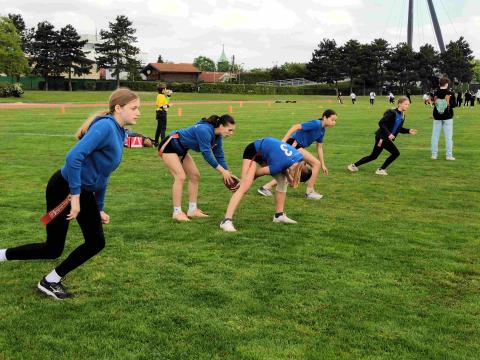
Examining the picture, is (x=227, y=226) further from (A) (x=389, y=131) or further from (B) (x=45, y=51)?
(B) (x=45, y=51)

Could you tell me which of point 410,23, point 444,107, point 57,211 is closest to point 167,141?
point 57,211

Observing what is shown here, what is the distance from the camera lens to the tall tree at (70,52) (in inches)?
3275

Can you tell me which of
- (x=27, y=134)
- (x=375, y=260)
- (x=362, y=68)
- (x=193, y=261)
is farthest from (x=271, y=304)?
(x=362, y=68)

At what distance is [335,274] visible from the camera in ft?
17.9

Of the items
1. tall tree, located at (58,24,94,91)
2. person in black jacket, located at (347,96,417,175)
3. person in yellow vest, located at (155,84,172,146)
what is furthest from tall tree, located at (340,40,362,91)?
person in black jacket, located at (347,96,417,175)

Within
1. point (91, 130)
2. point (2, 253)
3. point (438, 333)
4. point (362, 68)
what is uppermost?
point (362, 68)

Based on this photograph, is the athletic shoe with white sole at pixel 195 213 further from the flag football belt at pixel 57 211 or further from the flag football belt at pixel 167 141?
the flag football belt at pixel 57 211

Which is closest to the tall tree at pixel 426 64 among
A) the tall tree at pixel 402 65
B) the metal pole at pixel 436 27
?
the tall tree at pixel 402 65

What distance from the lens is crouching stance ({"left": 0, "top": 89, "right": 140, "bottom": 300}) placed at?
4223mm

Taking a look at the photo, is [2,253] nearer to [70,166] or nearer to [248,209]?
[70,166]

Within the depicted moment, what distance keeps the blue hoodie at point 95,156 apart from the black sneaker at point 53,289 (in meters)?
0.96

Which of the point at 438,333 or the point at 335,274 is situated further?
the point at 335,274

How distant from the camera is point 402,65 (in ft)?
321

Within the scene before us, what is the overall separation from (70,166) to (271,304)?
211 cm
